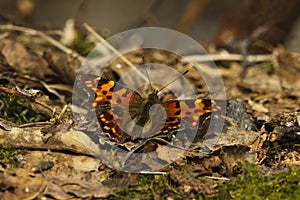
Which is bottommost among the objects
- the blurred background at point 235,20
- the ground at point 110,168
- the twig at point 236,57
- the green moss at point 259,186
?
the green moss at point 259,186

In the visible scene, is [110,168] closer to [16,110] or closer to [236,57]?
[16,110]

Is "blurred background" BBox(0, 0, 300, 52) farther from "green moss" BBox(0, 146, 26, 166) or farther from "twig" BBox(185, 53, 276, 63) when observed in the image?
"green moss" BBox(0, 146, 26, 166)

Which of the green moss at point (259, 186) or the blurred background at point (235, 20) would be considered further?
the blurred background at point (235, 20)

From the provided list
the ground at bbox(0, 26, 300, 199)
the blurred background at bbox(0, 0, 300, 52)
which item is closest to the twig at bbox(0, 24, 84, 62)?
the blurred background at bbox(0, 0, 300, 52)

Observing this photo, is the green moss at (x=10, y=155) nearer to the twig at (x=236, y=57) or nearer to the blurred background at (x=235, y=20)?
the blurred background at (x=235, y=20)

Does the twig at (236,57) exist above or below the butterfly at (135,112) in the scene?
above

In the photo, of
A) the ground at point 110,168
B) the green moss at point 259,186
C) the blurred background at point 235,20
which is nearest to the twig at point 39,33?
the blurred background at point 235,20

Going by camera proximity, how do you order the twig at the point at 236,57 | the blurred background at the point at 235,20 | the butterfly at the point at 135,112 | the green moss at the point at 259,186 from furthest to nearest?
the blurred background at the point at 235,20 → the twig at the point at 236,57 → the butterfly at the point at 135,112 → the green moss at the point at 259,186

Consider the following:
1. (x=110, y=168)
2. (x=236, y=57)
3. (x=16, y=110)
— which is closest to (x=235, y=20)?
(x=236, y=57)
